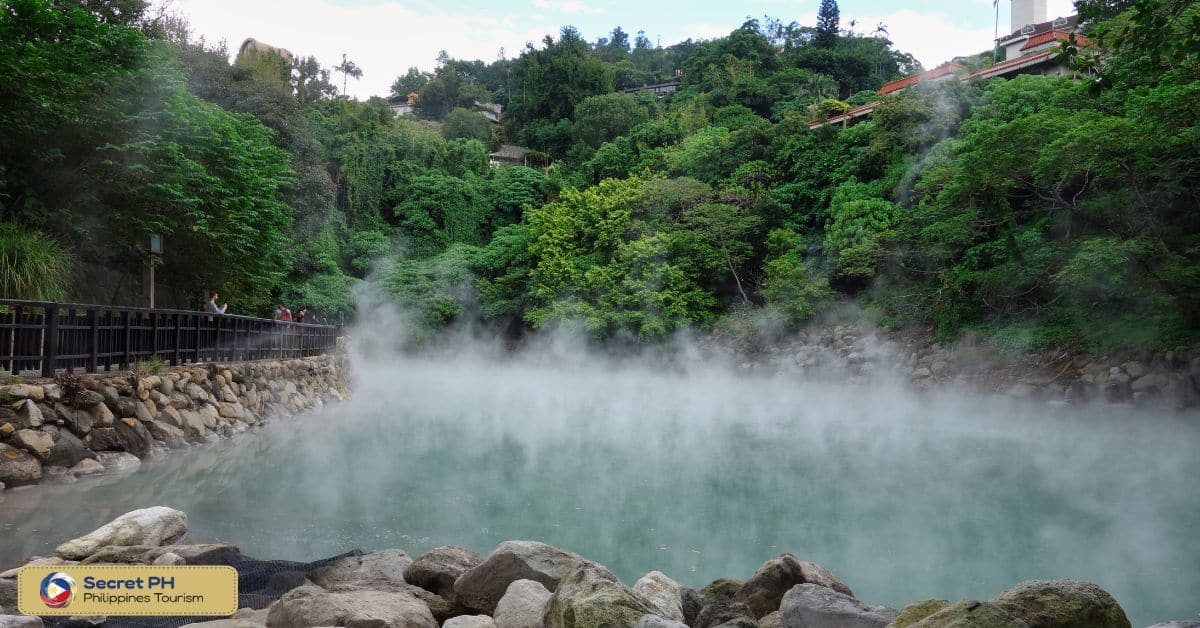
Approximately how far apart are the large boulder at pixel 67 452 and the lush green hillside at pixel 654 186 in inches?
132

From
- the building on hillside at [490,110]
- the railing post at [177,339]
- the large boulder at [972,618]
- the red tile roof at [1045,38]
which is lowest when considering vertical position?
the large boulder at [972,618]

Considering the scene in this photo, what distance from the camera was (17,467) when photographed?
22.3 ft

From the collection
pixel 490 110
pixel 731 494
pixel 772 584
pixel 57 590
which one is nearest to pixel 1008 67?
pixel 731 494

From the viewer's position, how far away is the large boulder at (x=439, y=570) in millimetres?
4488

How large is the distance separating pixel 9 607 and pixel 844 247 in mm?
20898

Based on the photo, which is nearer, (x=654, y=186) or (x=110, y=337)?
(x=110, y=337)

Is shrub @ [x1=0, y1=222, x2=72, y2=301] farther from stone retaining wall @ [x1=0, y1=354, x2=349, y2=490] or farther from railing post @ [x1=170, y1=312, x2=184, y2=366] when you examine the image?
stone retaining wall @ [x1=0, y1=354, x2=349, y2=490]

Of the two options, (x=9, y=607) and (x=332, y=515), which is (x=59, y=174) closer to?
(x=332, y=515)

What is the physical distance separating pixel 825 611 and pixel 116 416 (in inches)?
310

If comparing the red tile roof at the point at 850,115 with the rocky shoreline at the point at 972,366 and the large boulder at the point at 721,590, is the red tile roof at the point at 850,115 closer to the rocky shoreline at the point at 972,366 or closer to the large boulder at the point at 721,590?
the rocky shoreline at the point at 972,366

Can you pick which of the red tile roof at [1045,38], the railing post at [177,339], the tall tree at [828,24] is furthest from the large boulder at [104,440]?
the tall tree at [828,24]

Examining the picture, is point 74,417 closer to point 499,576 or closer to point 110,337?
point 110,337

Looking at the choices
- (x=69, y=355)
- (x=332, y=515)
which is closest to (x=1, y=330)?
→ (x=69, y=355)

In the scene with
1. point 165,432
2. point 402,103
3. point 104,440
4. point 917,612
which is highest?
point 402,103
